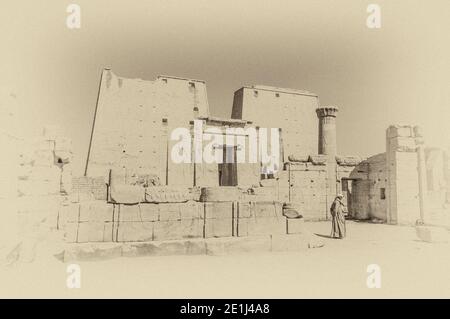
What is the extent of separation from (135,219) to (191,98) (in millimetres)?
17083

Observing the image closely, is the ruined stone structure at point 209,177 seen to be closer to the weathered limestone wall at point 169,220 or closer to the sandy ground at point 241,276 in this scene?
the weathered limestone wall at point 169,220

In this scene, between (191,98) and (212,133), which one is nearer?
(212,133)

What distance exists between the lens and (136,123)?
2178 cm

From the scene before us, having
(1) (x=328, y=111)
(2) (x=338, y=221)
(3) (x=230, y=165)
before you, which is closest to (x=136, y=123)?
(3) (x=230, y=165)

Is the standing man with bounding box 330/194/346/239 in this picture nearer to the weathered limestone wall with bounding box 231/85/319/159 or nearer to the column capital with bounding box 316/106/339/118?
the column capital with bounding box 316/106/339/118

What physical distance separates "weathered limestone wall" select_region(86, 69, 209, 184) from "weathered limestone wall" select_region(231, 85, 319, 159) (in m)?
3.87

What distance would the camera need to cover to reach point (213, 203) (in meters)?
7.75

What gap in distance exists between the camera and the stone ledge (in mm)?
6539

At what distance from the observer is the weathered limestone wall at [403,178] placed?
12820mm

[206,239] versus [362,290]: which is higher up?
[206,239]
